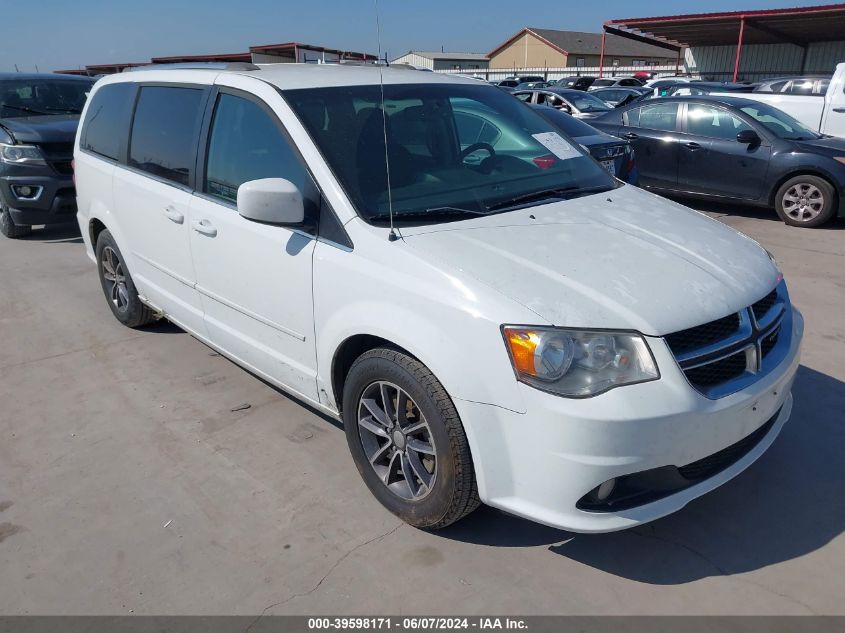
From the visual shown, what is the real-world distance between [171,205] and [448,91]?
1693 mm

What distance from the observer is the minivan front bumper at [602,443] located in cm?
223

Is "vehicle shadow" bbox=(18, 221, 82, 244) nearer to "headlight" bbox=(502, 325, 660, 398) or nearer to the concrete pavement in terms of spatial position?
the concrete pavement

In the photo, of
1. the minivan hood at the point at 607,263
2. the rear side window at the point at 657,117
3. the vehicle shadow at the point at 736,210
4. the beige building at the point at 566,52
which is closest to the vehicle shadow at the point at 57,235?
the minivan hood at the point at 607,263

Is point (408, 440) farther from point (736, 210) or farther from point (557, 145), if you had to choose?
point (736, 210)

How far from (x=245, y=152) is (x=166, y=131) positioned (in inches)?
38.2

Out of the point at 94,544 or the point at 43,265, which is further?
the point at 43,265

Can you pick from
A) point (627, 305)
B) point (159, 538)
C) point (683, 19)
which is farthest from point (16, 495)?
point (683, 19)

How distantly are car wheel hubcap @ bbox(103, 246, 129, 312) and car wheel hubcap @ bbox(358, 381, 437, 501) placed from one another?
9.34 feet

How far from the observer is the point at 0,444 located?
365 cm

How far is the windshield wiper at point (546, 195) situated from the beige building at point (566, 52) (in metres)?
60.2

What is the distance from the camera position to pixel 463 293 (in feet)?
7.93

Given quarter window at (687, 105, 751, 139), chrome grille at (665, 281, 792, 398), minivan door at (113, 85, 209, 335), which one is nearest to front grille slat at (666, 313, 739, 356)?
chrome grille at (665, 281, 792, 398)

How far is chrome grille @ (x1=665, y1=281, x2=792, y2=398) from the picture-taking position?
2387 mm

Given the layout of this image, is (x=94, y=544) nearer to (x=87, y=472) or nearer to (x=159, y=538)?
(x=159, y=538)
